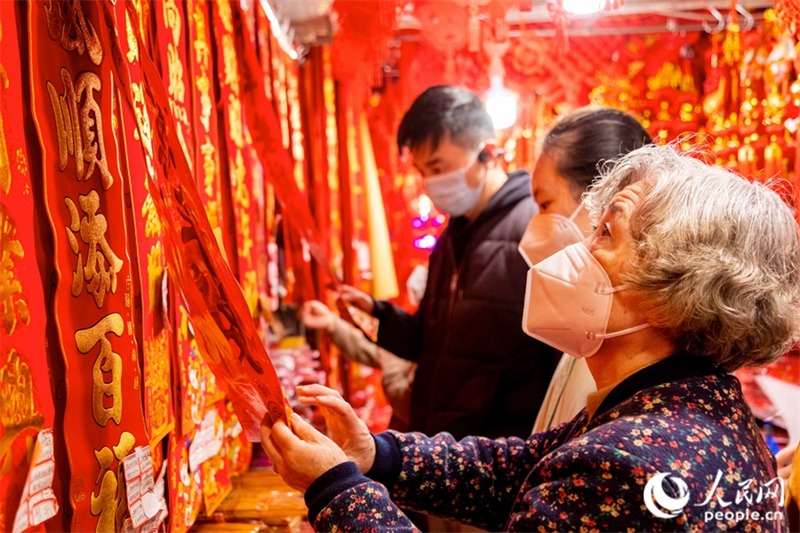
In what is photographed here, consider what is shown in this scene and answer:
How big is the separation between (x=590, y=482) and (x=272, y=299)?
200 cm

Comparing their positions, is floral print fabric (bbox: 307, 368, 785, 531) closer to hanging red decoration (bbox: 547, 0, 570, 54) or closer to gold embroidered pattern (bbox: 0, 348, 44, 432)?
gold embroidered pattern (bbox: 0, 348, 44, 432)

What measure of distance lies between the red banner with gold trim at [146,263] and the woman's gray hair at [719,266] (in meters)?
0.78

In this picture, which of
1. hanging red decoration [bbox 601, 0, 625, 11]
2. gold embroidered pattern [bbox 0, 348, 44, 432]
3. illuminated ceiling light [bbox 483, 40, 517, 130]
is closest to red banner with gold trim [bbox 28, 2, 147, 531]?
gold embroidered pattern [bbox 0, 348, 44, 432]

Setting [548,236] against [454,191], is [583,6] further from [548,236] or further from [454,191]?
[548,236]

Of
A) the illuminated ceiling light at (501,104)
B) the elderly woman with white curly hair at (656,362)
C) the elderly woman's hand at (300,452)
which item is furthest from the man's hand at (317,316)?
the illuminated ceiling light at (501,104)

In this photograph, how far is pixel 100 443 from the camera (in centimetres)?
114

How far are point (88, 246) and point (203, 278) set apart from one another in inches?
6.7

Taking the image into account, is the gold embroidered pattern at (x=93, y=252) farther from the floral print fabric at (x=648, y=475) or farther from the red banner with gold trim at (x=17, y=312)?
the floral print fabric at (x=648, y=475)

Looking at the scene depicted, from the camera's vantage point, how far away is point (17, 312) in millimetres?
951

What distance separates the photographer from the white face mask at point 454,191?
8.27 ft

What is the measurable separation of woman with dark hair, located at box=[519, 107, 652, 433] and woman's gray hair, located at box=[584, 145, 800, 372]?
1.71 ft

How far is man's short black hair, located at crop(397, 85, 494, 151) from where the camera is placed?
8.24 ft

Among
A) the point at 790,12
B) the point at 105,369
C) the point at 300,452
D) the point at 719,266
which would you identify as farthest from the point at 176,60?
the point at 790,12

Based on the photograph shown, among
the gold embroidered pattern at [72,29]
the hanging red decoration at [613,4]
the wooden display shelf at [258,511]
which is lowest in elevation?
the wooden display shelf at [258,511]
